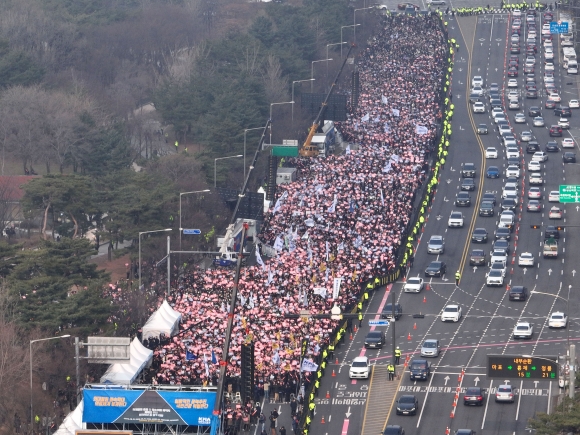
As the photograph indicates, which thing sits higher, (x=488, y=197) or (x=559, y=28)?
(x=559, y=28)

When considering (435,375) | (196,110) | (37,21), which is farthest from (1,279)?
(37,21)

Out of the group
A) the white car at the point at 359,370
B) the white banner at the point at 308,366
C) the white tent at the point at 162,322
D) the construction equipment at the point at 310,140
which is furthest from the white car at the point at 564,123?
the white banner at the point at 308,366

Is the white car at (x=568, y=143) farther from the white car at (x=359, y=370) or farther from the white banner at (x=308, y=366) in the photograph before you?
the white banner at (x=308, y=366)

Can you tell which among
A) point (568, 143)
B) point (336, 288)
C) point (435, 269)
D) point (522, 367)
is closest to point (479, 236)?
point (435, 269)

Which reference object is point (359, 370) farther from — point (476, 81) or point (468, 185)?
point (476, 81)

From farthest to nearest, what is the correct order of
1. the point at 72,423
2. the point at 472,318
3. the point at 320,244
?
the point at 320,244 → the point at 472,318 → the point at 72,423

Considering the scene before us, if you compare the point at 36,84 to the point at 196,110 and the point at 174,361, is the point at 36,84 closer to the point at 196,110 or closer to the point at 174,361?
the point at 196,110

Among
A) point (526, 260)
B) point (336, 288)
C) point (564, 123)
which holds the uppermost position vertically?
point (336, 288)

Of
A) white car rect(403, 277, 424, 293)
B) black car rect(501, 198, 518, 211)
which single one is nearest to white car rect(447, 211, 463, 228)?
black car rect(501, 198, 518, 211)
